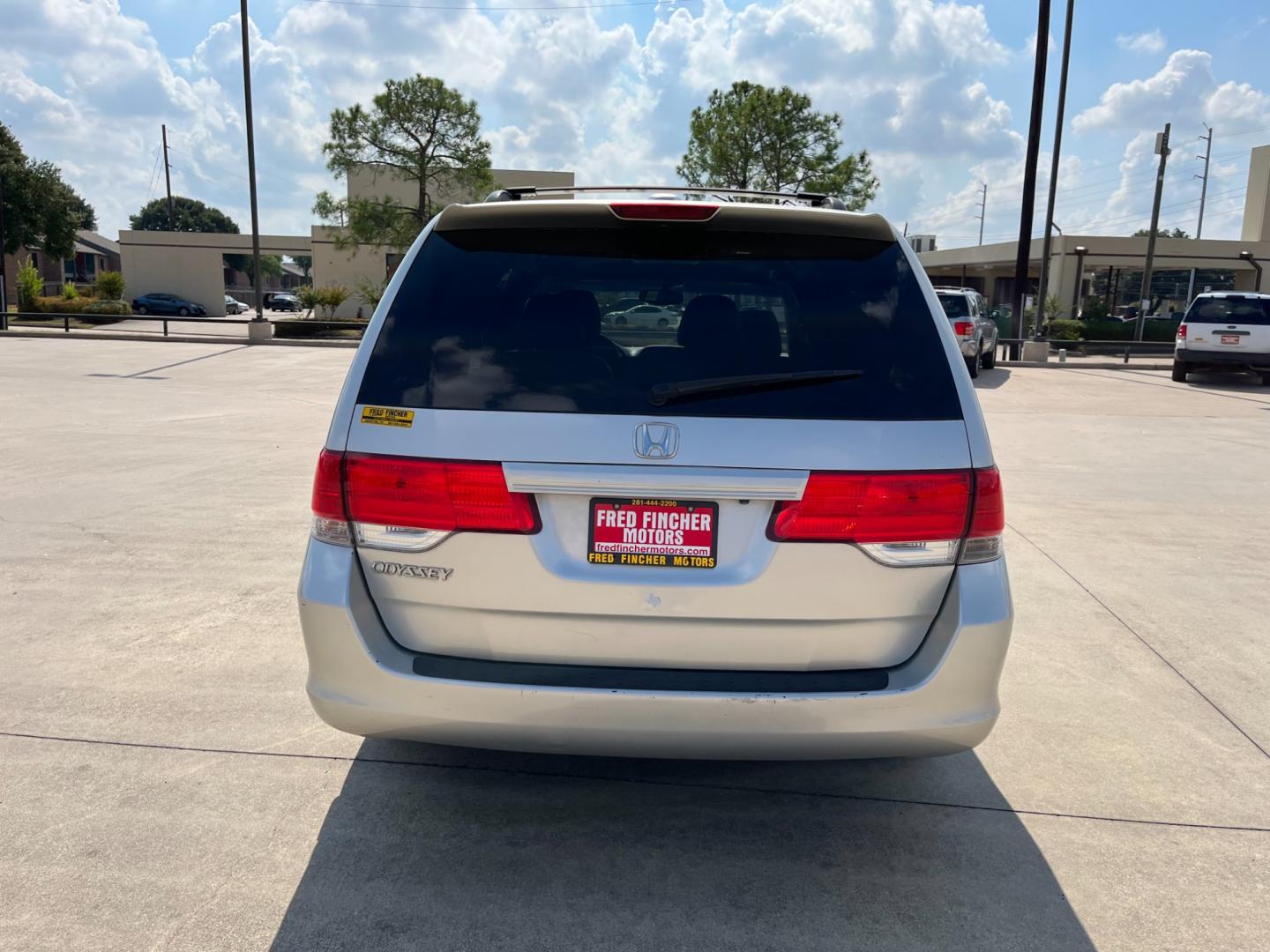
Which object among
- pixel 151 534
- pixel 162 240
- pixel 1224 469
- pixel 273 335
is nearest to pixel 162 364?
pixel 273 335

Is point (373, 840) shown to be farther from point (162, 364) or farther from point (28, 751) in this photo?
point (162, 364)

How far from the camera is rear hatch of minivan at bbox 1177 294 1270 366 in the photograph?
67.5ft

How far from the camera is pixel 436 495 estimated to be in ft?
9.11

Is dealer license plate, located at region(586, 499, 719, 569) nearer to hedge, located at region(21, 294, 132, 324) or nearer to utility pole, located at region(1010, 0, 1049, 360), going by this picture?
utility pole, located at region(1010, 0, 1049, 360)

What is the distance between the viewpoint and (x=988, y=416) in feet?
49.4

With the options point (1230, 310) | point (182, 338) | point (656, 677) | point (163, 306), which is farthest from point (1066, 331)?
point (163, 306)

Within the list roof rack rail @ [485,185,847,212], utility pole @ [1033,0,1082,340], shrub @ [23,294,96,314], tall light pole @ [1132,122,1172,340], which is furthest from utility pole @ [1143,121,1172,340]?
shrub @ [23,294,96,314]

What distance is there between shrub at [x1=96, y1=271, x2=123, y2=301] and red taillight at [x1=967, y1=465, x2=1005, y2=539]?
5257 cm

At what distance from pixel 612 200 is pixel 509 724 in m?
1.58

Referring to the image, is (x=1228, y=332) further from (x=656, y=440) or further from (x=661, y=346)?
(x=656, y=440)

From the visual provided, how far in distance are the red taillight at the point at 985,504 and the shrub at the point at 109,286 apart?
172ft

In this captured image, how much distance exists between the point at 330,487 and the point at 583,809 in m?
1.42

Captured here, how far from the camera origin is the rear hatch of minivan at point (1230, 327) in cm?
2058

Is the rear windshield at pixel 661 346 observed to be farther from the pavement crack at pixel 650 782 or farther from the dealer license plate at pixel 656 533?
the pavement crack at pixel 650 782
